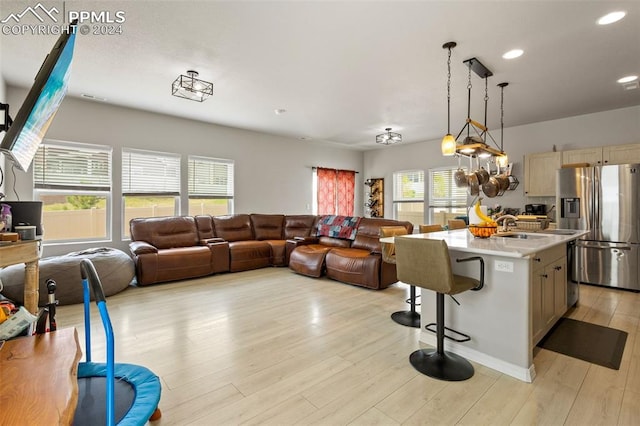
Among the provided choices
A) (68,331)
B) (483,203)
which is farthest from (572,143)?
(68,331)

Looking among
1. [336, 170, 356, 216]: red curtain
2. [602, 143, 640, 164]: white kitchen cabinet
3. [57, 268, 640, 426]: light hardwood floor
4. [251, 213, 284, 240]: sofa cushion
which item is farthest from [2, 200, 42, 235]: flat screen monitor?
[602, 143, 640, 164]: white kitchen cabinet

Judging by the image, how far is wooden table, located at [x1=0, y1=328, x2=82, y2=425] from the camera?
0.83m

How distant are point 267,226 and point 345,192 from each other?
9.32 feet

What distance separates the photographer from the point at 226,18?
2543 mm

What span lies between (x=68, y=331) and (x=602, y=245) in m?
6.17

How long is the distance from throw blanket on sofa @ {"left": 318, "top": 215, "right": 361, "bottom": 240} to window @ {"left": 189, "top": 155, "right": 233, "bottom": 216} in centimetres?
204

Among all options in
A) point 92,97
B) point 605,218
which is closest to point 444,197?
point 605,218

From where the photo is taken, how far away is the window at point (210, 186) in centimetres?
591

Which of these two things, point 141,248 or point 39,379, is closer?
point 39,379

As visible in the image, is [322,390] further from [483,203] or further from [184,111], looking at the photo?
[483,203]

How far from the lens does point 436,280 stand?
214cm

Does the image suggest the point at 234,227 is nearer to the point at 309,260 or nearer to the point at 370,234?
the point at 309,260

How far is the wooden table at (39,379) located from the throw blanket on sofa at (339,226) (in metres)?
4.40

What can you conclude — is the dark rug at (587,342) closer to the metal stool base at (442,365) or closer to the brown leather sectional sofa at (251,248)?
the metal stool base at (442,365)
